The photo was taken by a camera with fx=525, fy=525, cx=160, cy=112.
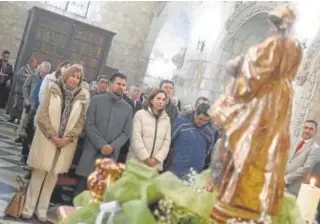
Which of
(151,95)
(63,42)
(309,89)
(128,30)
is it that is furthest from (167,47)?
(151,95)

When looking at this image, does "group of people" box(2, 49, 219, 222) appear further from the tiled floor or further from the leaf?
the leaf

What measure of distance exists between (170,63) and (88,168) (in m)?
10.1

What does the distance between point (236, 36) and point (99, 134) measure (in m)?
7.13

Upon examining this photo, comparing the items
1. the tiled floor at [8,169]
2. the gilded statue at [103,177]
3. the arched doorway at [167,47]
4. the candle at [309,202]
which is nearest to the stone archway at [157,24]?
the arched doorway at [167,47]

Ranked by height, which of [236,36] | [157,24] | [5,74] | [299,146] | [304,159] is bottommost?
[5,74]

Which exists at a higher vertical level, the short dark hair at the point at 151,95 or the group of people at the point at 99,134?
the short dark hair at the point at 151,95

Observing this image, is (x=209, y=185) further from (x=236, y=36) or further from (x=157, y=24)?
(x=157, y=24)

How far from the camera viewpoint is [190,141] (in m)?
4.93

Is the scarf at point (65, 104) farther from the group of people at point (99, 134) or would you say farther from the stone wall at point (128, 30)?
the stone wall at point (128, 30)

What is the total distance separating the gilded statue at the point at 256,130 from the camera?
1.37 m

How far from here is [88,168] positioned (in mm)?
4934

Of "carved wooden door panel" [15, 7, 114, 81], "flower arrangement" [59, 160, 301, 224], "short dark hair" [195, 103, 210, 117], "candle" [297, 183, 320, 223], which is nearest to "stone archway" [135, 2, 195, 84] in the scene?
"carved wooden door panel" [15, 7, 114, 81]

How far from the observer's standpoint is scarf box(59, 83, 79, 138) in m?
4.63

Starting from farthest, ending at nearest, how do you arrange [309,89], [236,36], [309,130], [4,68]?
[4,68] → [236,36] → [309,89] → [309,130]
